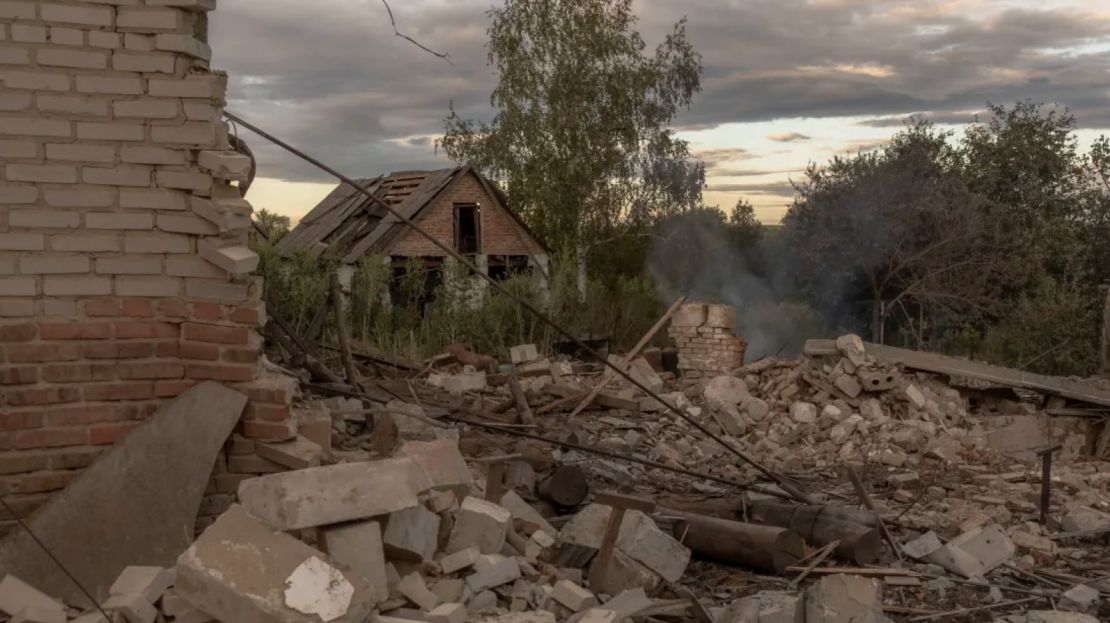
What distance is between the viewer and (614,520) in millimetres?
5484

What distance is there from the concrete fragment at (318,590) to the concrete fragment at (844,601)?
2499mm

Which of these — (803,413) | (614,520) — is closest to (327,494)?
(614,520)

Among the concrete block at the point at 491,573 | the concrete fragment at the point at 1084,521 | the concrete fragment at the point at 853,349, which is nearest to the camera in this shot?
the concrete block at the point at 491,573

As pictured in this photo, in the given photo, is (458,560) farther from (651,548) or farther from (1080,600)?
(1080,600)

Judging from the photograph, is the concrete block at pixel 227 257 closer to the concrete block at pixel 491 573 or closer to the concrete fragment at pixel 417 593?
the concrete fragment at pixel 417 593

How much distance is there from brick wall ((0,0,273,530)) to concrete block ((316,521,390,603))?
88 centimetres

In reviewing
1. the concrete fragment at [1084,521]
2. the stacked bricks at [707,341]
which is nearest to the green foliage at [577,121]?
the stacked bricks at [707,341]

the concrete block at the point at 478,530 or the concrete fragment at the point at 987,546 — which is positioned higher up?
the concrete block at the point at 478,530

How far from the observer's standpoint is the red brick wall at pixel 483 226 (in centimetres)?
2558

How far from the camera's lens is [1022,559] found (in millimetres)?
7254

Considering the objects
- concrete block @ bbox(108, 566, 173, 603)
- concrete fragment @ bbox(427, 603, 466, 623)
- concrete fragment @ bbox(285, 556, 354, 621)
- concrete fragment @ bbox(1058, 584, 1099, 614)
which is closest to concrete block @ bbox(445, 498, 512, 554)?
concrete fragment @ bbox(427, 603, 466, 623)

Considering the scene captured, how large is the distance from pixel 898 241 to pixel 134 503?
74.9ft

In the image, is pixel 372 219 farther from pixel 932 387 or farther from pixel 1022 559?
pixel 1022 559

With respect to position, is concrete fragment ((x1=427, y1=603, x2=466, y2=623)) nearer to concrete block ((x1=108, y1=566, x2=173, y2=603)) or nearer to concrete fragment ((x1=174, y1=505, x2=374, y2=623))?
concrete fragment ((x1=174, y1=505, x2=374, y2=623))
